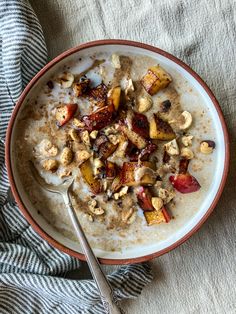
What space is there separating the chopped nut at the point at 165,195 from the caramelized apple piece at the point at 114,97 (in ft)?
0.74

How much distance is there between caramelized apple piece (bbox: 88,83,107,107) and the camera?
127cm

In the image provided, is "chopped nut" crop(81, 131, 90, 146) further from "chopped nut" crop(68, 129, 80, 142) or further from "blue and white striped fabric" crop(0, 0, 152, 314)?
"blue and white striped fabric" crop(0, 0, 152, 314)

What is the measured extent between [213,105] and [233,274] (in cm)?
47

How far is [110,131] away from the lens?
128 centimetres

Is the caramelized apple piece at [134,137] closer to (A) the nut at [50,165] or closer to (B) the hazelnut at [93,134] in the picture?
(B) the hazelnut at [93,134]

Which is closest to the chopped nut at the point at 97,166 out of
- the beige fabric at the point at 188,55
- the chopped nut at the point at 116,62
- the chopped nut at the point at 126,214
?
the chopped nut at the point at 126,214

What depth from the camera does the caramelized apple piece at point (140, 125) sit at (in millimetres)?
1262

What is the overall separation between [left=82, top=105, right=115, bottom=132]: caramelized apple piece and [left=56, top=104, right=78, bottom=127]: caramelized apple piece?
3cm

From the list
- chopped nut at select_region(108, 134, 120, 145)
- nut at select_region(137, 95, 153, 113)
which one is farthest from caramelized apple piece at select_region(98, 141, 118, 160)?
nut at select_region(137, 95, 153, 113)

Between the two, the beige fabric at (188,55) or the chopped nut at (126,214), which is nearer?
the chopped nut at (126,214)

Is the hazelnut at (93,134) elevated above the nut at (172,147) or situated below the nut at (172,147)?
above

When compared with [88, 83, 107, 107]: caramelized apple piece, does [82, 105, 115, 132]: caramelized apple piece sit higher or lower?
lower

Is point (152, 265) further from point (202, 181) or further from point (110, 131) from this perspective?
point (110, 131)

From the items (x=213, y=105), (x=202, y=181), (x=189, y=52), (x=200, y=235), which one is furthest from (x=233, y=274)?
(x=189, y=52)
